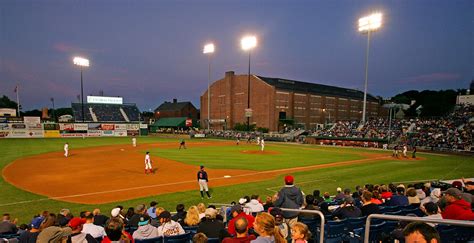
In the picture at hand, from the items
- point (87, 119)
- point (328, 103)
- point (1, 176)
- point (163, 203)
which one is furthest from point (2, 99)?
point (163, 203)

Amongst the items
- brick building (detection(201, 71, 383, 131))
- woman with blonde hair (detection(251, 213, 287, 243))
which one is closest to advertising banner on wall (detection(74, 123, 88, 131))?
brick building (detection(201, 71, 383, 131))

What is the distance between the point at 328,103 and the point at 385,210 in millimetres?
75428

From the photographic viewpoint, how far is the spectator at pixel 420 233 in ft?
7.96

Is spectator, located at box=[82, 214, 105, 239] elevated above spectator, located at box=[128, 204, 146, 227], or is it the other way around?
spectator, located at box=[82, 214, 105, 239]

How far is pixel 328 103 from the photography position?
259 ft

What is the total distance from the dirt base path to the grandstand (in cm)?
5302

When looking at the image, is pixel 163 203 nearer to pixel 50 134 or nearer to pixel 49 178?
pixel 49 178

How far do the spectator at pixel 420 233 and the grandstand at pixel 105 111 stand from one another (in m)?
83.4

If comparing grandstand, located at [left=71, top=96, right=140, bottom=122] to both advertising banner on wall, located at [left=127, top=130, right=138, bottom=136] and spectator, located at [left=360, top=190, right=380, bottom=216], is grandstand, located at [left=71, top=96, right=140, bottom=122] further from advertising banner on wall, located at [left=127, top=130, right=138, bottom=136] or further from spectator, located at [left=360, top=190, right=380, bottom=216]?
spectator, located at [left=360, top=190, right=380, bottom=216]

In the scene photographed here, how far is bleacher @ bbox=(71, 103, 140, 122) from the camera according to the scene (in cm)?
7519

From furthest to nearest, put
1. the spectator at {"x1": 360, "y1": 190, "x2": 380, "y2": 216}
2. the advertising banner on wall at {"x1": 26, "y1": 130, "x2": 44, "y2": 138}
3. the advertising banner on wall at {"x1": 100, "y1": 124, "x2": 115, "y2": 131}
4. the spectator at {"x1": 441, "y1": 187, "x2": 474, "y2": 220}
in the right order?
the advertising banner on wall at {"x1": 100, "y1": 124, "x2": 115, "y2": 131}
the advertising banner on wall at {"x1": 26, "y1": 130, "x2": 44, "y2": 138}
the spectator at {"x1": 360, "y1": 190, "x2": 380, "y2": 216}
the spectator at {"x1": 441, "y1": 187, "x2": 474, "y2": 220}

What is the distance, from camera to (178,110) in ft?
318

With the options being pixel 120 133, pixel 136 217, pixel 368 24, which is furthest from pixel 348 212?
pixel 120 133

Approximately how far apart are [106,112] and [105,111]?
0.69m
